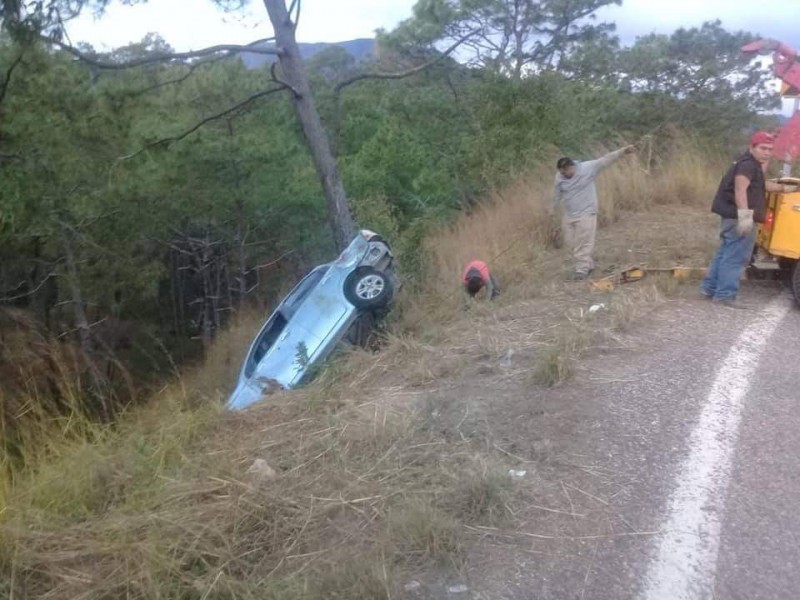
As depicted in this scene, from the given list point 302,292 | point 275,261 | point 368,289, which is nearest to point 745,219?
point 368,289

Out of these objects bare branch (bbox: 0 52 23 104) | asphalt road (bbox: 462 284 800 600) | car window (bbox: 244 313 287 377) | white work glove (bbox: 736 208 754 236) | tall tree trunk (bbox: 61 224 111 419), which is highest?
bare branch (bbox: 0 52 23 104)

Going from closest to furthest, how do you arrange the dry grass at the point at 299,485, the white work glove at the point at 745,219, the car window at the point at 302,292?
the dry grass at the point at 299,485 < the white work glove at the point at 745,219 < the car window at the point at 302,292

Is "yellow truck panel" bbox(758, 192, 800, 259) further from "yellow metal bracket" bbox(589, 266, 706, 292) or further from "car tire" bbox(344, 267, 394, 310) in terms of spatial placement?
"car tire" bbox(344, 267, 394, 310)

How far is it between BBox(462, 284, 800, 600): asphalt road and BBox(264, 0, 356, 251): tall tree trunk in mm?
7663

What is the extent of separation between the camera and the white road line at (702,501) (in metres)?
4.09

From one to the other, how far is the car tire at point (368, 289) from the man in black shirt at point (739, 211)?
312cm

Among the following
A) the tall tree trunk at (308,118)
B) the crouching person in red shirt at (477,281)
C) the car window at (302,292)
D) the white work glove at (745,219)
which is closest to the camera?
the white work glove at (745,219)

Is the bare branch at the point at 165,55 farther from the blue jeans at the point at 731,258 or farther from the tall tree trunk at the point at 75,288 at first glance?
the blue jeans at the point at 731,258

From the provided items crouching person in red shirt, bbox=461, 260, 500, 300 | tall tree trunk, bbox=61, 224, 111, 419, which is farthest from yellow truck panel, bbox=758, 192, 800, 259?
tall tree trunk, bbox=61, 224, 111, 419

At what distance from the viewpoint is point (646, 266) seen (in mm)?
10070

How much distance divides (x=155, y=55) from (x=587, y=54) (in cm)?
2591

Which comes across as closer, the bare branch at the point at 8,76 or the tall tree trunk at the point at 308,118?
the bare branch at the point at 8,76

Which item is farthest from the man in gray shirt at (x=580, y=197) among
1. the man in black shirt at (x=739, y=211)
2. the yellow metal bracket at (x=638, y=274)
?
the man in black shirt at (x=739, y=211)

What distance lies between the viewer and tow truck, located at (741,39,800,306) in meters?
8.84
